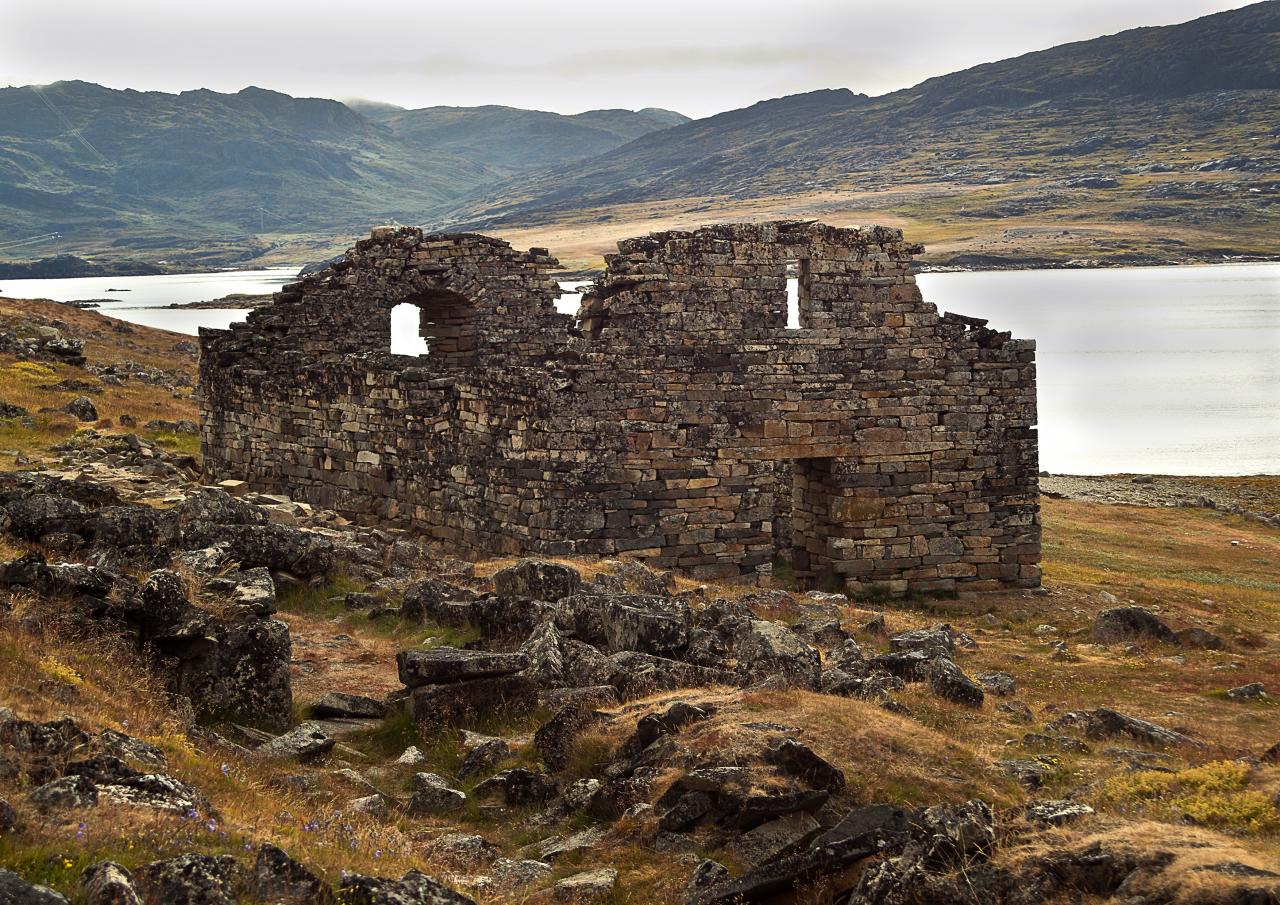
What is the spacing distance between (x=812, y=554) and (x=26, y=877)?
1591cm

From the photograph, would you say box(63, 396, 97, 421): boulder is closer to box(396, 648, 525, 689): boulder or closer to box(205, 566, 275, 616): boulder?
box(205, 566, 275, 616): boulder

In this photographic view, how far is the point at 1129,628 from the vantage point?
17.3m

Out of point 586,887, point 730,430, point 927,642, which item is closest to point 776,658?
point 927,642

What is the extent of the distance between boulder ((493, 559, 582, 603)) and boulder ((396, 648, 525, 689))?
8.94 feet

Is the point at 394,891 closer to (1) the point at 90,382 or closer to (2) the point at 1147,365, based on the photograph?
(1) the point at 90,382

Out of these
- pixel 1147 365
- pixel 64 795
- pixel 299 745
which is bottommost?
pixel 1147 365

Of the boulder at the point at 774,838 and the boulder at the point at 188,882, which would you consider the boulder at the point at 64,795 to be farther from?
the boulder at the point at 774,838

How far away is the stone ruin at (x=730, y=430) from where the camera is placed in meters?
18.8

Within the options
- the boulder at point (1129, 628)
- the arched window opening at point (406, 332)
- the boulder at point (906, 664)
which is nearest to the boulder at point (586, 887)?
the boulder at point (906, 664)

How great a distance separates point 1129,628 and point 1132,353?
67944 millimetres

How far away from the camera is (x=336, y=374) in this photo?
21703 mm

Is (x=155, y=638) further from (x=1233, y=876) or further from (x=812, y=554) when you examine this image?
(x=812, y=554)

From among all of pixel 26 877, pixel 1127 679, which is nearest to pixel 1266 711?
pixel 1127 679

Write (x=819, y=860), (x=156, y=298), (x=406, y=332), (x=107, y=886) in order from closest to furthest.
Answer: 1. (x=107, y=886)
2. (x=819, y=860)
3. (x=406, y=332)
4. (x=156, y=298)
